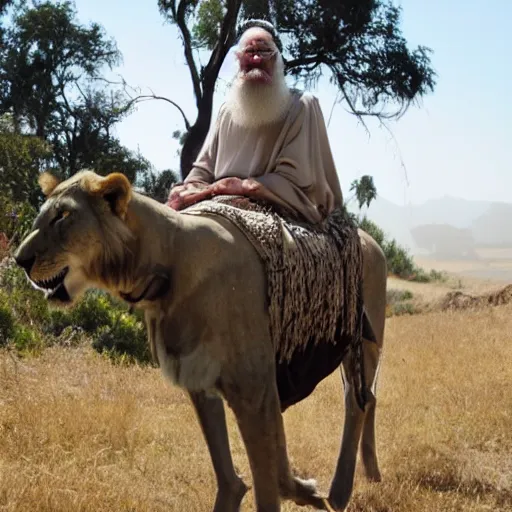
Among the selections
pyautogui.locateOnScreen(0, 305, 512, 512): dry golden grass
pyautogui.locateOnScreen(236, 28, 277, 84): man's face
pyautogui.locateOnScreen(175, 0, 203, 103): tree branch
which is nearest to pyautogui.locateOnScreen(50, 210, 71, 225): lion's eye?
pyautogui.locateOnScreen(236, 28, 277, 84): man's face

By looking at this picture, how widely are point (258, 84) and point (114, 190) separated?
4.73 ft

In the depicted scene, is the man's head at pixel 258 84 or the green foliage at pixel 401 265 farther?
the green foliage at pixel 401 265

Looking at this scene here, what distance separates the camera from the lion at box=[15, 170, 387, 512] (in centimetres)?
325

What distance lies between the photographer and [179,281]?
3.51 m

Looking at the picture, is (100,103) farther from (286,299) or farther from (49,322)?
(286,299)

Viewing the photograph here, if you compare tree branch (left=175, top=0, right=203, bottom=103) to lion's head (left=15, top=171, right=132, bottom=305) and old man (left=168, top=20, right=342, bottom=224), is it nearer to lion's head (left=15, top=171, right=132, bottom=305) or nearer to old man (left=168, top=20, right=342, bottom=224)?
old man (left=168, top=20, right=342, bottom=224)

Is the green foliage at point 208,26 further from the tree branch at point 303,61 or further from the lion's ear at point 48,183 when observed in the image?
the lion's ear at point 48,183

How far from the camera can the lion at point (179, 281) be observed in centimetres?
325

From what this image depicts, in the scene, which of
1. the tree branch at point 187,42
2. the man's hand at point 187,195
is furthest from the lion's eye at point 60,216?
the tree branch at point 187,42

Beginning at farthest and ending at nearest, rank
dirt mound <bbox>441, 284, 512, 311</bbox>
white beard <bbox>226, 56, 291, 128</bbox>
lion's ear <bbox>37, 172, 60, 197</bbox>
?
dirt mound <bbox>441, 284, 512, 311</bbox> → white beard <bbox>226, 56, 291, 128</bbox> → lion's ear <bbox>37, 172, 60, 197</bbox>

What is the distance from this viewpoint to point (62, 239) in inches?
127

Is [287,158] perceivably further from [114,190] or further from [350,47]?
[350,47]

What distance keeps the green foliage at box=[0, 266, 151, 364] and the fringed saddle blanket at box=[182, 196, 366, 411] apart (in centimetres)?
524

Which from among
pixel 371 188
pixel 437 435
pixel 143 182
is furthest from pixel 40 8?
pixel 437 435
